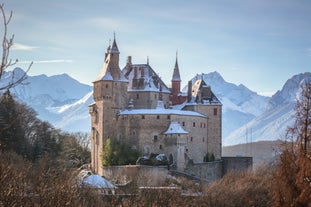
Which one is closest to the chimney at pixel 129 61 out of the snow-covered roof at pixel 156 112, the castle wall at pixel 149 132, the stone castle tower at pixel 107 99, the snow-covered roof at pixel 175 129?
the stone castle tower at pixel 107 99

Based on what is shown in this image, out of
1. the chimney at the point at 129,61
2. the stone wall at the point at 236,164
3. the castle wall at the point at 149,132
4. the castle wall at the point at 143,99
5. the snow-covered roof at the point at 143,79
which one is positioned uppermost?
the chimney at the point at 129,61

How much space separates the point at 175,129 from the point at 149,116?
3.55m

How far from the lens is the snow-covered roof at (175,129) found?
9062cm

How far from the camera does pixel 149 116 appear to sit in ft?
302

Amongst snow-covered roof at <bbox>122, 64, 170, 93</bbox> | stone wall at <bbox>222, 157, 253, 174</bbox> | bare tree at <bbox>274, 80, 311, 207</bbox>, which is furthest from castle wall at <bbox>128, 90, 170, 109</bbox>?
bare tree at <bbox>274, 80, 311, 207</bbox>

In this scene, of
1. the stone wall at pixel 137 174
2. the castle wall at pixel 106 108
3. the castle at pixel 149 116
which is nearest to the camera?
the stone wall at pixel 137 174

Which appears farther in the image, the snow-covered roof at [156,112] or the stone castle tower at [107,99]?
the stone castle tower at [107,99]

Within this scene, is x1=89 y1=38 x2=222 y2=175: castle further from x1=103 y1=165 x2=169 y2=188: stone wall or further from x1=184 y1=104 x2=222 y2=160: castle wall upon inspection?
x1=103 y1=165 x2=169 y2=188: stone wall

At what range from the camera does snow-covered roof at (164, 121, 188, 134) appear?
90.6 meters

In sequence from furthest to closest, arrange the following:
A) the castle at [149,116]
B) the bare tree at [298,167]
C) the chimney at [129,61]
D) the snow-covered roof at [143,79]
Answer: the chimney at [129,61]
the snow-covered roof at [143,79]
the castle at [149,116]
the bare tree at [298,167]

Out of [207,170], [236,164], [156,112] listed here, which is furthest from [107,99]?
[236,164]

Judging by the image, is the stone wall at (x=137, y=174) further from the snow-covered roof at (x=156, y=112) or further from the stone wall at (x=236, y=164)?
the stone wall at (x=236, y=164)

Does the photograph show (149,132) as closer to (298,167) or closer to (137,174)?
(137,174)

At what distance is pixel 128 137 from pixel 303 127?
57429mm
